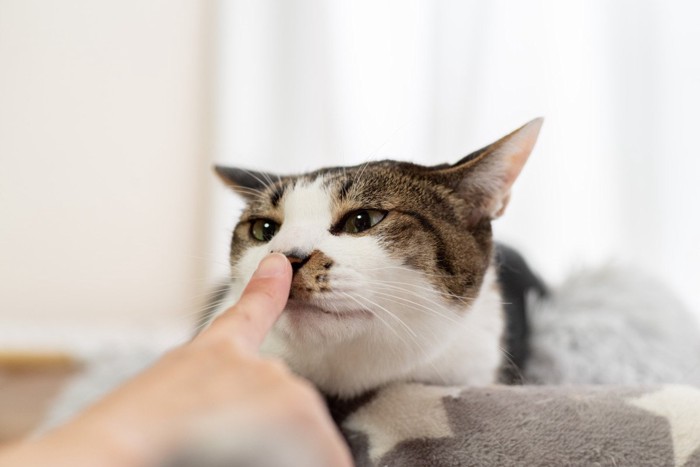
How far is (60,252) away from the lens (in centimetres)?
197

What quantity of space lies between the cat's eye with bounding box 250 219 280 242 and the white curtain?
827 millimetres

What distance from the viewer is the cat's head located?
1.99 feet

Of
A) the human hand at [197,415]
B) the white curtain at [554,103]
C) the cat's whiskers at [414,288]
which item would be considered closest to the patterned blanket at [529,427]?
the cat's whiskers at [414,288]

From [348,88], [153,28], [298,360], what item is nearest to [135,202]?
[153,28]

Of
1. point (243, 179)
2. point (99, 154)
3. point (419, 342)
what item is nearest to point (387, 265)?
point (419, 342)

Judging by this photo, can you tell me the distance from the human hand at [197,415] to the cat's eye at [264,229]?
364 millimetres

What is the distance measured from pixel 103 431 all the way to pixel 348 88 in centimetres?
151

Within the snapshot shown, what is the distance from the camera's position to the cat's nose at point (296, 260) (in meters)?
0.58

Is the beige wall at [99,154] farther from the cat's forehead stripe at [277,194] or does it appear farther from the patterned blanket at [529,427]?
the patterned blanket at [529,427]

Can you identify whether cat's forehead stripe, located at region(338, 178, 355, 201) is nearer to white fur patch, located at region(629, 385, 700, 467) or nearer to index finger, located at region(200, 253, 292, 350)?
index finger, located at region(200, 253, 292, 350)

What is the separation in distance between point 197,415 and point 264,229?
0.45m

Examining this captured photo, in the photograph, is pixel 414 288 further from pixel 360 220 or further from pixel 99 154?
pixel 99 154

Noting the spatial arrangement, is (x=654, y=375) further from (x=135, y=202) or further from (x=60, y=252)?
(x=60, y=252)

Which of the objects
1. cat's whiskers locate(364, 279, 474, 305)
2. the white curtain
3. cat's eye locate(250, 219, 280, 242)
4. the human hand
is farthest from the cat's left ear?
the white curtain
